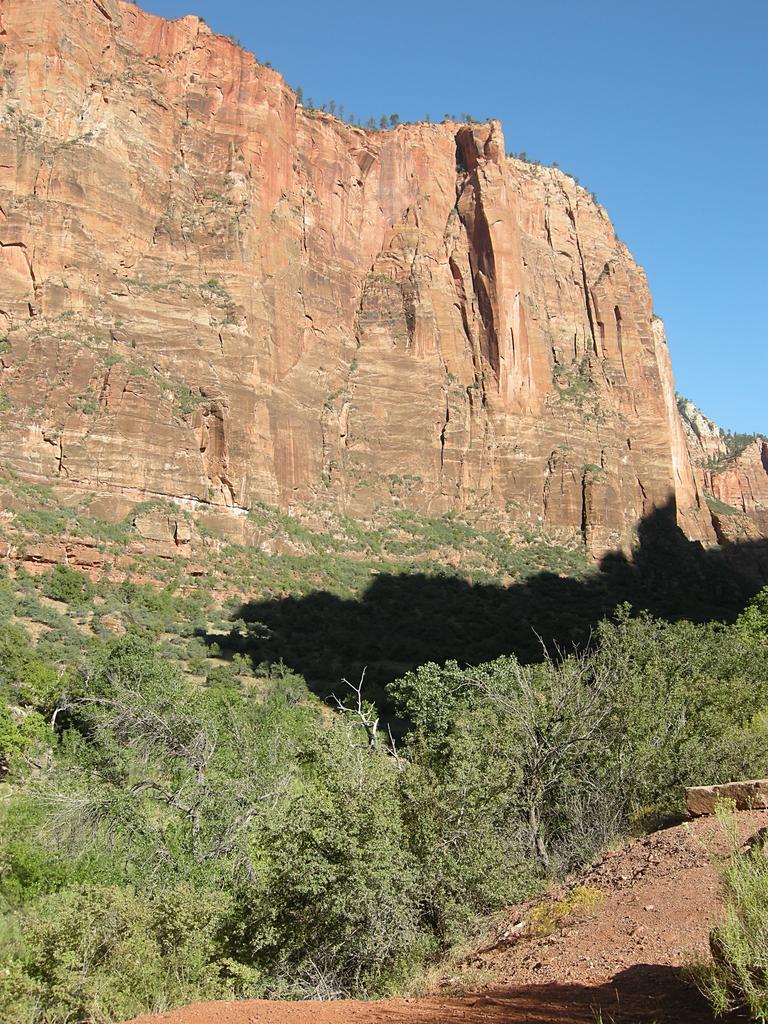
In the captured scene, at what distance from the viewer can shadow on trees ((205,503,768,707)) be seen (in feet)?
126

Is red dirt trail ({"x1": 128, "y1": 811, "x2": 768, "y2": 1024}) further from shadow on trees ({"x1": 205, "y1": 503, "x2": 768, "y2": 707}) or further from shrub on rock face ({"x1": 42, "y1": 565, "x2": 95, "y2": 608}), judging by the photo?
shrub on rock face ({"x1": 42, "y1": 565, "x2": 95, "y2": 608})

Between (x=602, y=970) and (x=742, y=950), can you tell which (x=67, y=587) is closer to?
(x=602, y=970)

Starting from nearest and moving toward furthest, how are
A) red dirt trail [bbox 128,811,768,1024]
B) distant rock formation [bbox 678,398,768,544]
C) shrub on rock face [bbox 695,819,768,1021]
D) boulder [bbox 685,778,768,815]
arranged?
shrub on rock face [bbox 695,819,768,1021], red dirt trail [bbox 128,811,768,1024], boulder [bbox 685,778,768,815], distant rock formation [bbox 678,398,768,544]

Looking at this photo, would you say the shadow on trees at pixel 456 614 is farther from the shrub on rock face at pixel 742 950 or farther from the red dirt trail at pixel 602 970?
the shrub on rock face at pixel 742 950

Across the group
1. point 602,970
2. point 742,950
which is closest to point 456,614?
point 602,970

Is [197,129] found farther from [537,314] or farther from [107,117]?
[537,314]

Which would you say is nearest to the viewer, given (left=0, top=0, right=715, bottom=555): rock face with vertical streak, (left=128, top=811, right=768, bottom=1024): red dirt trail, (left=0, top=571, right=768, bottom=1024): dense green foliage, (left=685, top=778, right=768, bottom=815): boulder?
(left=128, top=811, right=768, bottom=1024): red dirt trail

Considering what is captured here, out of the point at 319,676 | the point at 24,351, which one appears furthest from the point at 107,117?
the point at 319,676

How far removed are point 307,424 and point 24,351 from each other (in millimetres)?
18894

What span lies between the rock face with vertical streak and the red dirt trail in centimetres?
3580

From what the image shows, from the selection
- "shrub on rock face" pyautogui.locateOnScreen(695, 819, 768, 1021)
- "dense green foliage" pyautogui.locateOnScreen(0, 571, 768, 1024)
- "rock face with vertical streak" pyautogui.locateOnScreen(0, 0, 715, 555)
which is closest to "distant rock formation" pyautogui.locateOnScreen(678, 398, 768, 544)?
"rock face with vertical streak" pyautogui.locateOnScreen(0, 0, 715, 555)

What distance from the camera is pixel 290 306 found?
55.6m

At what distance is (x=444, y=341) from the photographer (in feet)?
211

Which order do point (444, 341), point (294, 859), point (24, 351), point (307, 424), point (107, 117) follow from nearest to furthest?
point (294, 859) < point (24, 351) < point (107, 117) < point (307, 424) < point (444, 341)
